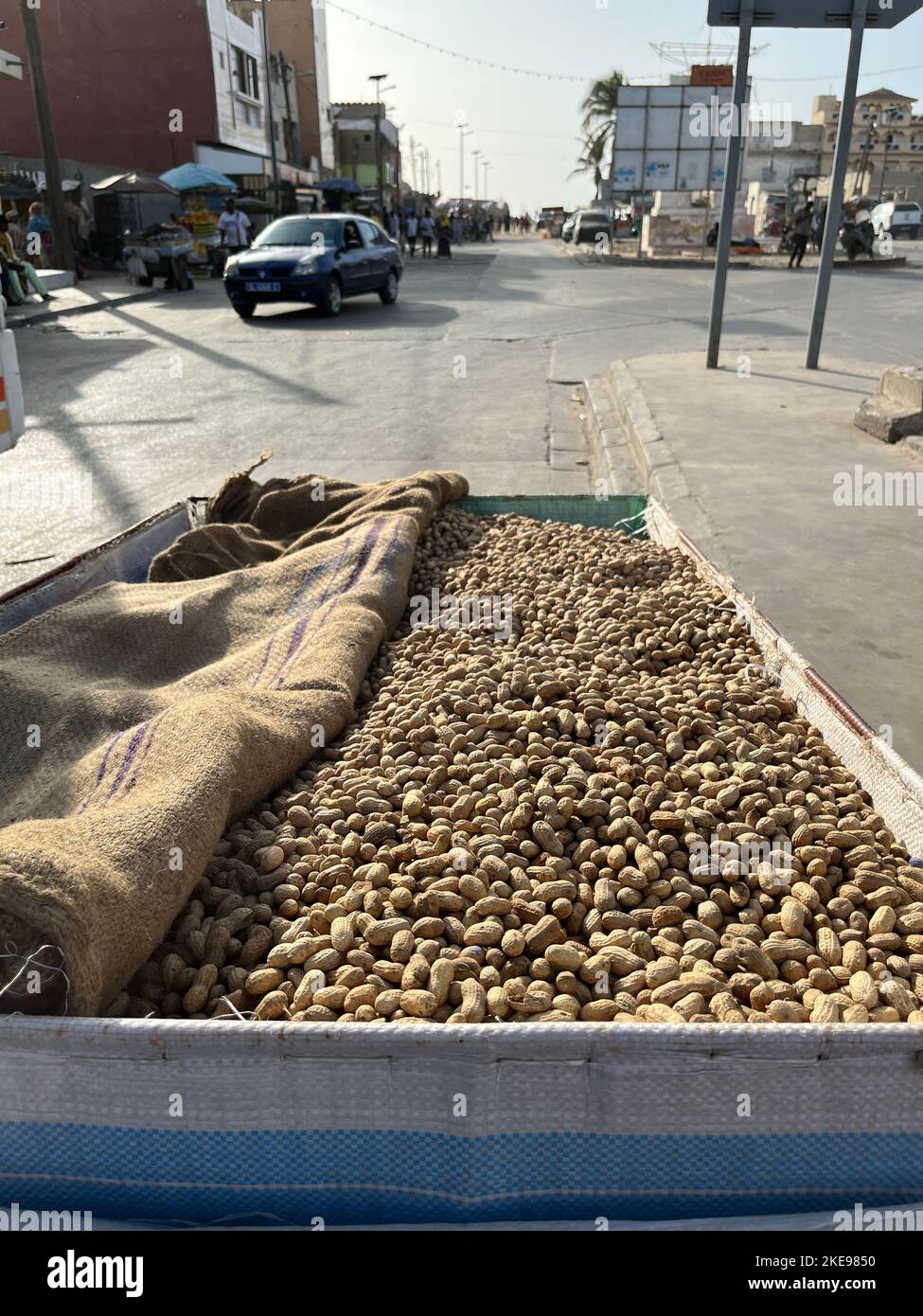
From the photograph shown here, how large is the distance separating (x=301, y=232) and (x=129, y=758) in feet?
44.9

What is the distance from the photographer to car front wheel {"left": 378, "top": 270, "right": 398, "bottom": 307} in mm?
15812

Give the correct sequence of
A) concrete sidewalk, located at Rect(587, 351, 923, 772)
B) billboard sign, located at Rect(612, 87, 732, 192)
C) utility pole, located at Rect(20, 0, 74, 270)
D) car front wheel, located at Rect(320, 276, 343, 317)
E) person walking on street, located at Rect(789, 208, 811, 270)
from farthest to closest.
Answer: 1. billboard sign, located at Rect(612, 87, 732, 192)
2. person walking on street, located at Rect(789, 208, 811, 270)
3. utility pole, located at Rect(20, 0, 74, 270)
4. car front wheel, located at Rect(320, 276, 343, 317)
5. concrete sidewalk, located at Rect(587, 351, 923, 772)

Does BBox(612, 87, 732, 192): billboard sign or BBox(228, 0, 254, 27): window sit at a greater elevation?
BBox(228, 0, 254, 27): window

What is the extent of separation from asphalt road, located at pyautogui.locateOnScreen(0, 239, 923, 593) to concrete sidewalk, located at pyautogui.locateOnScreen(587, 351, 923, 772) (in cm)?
72

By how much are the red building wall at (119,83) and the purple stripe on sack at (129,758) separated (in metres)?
33.5

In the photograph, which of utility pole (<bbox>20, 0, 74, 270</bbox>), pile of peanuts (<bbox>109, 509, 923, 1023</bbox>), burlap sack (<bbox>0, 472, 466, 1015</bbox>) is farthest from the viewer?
utility pole (<bbox>20, 0, 74, 270</bbox>)

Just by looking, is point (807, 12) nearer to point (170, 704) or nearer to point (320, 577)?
point (320, 577)

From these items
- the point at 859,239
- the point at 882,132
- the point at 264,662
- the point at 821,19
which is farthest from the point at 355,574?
the point at 882,132

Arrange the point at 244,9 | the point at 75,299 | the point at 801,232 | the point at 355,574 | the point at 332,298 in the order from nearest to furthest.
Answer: the point at 355,574 < the point at 332,298 < the point at 75,299 < the point at 801,232 < the point at 244,9

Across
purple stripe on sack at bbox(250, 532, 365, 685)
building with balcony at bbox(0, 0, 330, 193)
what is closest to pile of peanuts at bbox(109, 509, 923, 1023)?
purple stripe on sack at bbox(250, 532, 365, 685)

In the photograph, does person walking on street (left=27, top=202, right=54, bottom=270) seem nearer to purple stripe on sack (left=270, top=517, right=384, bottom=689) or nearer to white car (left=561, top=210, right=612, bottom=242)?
purple stripe on sack (left=270, top=517, right=384, bottom=689)

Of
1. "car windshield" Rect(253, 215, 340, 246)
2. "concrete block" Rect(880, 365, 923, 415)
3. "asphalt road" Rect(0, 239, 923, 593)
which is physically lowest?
"asphalt road" Rect(0, 239, 923, 593)

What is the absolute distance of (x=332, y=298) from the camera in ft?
46.8
